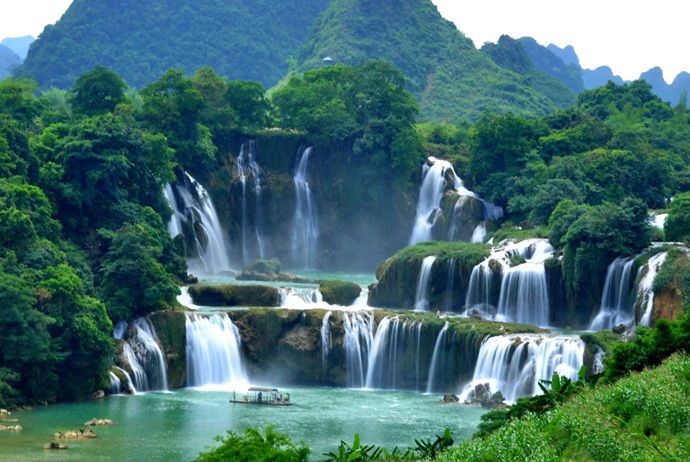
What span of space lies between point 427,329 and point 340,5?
217ft

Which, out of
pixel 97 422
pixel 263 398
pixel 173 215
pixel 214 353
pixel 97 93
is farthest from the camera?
pixel 97 93

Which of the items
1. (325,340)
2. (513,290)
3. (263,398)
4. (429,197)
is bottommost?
(263,398)

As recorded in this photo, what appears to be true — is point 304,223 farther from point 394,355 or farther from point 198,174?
point 394,355

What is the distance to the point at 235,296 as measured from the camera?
57062 millimetres

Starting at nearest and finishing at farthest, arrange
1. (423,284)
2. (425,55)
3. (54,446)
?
(54,446), (423,284), (425,55)

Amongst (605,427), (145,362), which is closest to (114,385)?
(145,362)

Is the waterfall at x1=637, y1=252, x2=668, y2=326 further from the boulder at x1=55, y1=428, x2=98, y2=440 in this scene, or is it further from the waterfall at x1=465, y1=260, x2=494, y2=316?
the boulder at x1=55, y1=428, x2=98, y2=440

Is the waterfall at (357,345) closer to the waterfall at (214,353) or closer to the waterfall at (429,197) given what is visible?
the waterfall at (214,353)

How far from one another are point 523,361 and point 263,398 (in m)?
8.50

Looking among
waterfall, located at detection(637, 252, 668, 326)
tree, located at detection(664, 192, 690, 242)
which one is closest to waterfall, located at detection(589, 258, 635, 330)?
waterfall, located at detection(637, 252, 668, 326)

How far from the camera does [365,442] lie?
4153 cm

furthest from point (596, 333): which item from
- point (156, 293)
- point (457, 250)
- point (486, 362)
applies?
point (156, 293)

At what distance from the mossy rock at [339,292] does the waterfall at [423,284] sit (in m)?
2.40

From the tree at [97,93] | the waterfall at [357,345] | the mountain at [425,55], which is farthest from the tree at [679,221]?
the mountain at [425,55]
